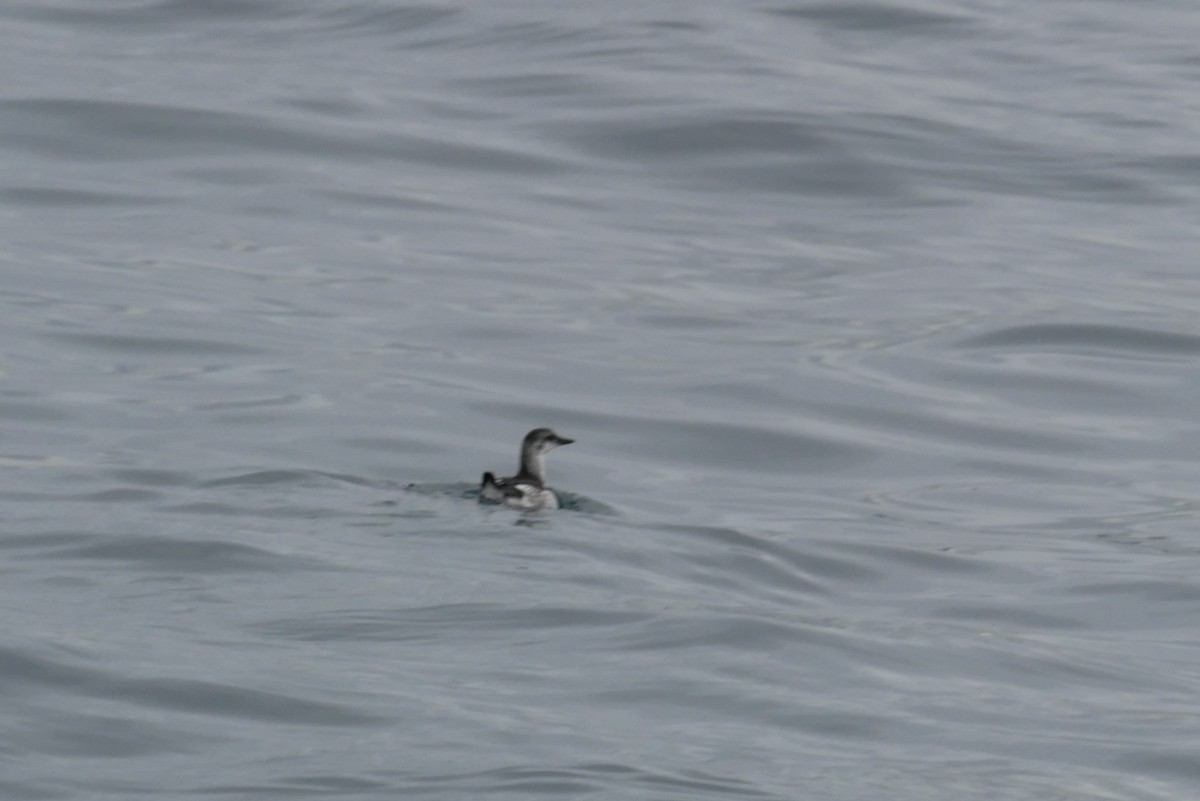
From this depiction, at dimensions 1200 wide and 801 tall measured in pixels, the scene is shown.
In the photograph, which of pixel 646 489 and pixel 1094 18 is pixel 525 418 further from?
pixel 1094 18

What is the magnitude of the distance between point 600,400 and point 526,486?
159 inches

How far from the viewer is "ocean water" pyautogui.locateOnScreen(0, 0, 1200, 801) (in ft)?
32.7

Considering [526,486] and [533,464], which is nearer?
[526,486]

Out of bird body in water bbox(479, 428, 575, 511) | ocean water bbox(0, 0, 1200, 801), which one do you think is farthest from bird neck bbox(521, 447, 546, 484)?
ocean water bbox(0, 0, 1200, 801)

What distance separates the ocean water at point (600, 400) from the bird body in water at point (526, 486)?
170 mm

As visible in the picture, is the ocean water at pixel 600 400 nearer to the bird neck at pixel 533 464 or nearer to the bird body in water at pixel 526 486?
the bird body in water at pixel 526 486

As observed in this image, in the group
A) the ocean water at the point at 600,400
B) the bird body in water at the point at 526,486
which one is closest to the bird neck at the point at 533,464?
the bird body in water at the point at 526,486

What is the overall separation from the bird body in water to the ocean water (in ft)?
0.56

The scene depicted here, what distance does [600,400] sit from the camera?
18.3 meters

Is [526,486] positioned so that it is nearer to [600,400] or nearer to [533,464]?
[533,464]

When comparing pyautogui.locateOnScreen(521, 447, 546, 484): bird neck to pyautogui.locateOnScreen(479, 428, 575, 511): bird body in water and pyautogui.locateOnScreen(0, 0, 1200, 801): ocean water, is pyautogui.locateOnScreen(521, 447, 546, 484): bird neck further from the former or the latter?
pyautogui.locateOnScreen(0, 0, 1200, 801): ocean water

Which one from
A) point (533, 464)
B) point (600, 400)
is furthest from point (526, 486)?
point (600, 400)

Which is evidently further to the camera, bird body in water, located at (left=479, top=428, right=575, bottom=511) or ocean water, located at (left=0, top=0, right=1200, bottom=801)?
bird body in water, located at (left=479, top=428, right=575, bottom=511)

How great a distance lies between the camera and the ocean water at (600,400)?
9953 millimetres
